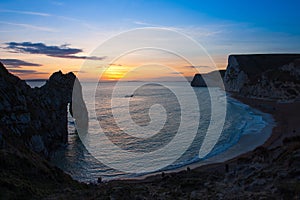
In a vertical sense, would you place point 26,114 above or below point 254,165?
above

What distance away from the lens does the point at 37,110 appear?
28719 millimetres

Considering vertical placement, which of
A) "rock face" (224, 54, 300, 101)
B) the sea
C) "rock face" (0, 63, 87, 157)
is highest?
"rock face" (224, 54, 300, 101)

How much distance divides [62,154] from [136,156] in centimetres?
900

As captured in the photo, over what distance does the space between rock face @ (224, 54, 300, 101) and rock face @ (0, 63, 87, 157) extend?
6329 centimetres

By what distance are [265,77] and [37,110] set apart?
81.4m

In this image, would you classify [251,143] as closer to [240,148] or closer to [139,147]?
[240,148]

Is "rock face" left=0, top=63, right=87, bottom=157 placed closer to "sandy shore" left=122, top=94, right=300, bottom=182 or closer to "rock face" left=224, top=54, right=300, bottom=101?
"sandy shore" left=122, top=94, right=300, bottom=182

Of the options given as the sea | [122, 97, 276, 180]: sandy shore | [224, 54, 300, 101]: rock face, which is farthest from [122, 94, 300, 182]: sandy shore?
[224, 54, 300, 101]: rock face

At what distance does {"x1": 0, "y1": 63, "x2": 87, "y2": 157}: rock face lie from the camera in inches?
798

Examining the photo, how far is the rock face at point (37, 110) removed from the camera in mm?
20259

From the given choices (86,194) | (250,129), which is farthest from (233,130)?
(86,194)

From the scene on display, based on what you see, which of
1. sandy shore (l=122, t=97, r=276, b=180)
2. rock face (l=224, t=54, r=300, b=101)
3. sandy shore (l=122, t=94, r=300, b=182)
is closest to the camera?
sandy shore (l=122, t=94, r=300, b=182)

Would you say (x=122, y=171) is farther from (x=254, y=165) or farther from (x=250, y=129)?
(x=250, y=129)

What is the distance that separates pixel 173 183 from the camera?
1457cm
